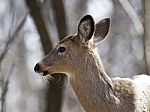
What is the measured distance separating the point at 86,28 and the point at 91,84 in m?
0.52

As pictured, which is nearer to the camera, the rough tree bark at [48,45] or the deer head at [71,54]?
the deer head at [71,54]

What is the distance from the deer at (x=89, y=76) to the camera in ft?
24.3

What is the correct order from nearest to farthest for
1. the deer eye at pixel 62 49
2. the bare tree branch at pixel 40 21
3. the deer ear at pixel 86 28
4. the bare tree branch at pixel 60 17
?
the deer ear at pixel 86 28 < the deer eye at pixel 62 49 < the bare tree branch at pixel 40 21 < the bare tree branch at pixel 60 17

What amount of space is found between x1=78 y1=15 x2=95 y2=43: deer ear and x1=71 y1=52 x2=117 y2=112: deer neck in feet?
0.53

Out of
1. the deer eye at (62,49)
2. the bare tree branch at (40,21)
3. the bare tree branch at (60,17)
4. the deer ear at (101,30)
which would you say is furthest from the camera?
the bare tree branch at (60,17)

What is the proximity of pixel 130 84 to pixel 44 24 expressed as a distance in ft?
7.48

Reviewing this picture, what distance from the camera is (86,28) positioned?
7422 mm

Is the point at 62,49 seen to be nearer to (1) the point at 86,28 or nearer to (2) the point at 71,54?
(2) the point at 71,54

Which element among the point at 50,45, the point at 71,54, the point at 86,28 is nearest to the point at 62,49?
the point at 71,54

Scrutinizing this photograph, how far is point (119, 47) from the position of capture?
21594mm

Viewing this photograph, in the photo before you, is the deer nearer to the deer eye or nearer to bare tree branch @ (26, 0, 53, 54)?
the deer eye

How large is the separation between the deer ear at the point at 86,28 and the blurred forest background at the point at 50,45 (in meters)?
1.76

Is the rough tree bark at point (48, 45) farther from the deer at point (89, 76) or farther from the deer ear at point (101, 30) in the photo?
the deer at point (89, 76)

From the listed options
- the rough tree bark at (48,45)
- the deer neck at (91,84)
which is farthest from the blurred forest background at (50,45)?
the deer neck at (91,84)
